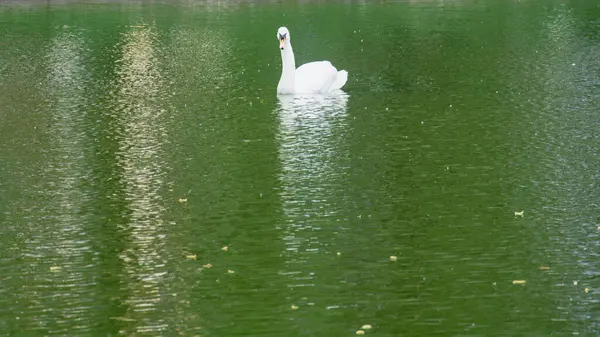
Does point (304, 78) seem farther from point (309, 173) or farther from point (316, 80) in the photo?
point (309, 173)

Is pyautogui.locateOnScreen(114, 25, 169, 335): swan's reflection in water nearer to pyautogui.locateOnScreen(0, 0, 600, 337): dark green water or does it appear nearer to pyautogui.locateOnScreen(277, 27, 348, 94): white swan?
pyautogui.locateOnScreen(0, 0, 600, 337): dark green water

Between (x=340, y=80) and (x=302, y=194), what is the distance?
41.5 ft

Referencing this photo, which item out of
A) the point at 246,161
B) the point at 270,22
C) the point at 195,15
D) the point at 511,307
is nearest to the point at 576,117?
the point at 246,161

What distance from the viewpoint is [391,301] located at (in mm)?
14430

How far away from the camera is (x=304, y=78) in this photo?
3209cm

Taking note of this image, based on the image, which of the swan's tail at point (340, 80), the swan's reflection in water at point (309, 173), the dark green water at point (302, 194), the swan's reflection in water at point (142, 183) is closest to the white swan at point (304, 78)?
the swan's tail at point (340, 80)

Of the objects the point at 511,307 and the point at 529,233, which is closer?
the point at 511,307

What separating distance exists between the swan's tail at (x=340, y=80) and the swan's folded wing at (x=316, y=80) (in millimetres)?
74

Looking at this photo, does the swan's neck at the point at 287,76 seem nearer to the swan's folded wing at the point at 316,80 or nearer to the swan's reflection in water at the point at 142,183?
the swan's folded wing at the point at 316,80

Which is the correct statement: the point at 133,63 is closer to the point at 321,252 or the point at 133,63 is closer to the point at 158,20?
the point at 158,20

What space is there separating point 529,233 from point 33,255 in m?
6.56

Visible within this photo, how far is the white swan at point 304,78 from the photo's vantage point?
3173 centimetres

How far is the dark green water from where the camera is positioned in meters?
14.3

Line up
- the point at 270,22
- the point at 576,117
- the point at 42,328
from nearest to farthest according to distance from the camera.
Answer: the point at 42,328 < the point at 576,117 < the point at 270,22
